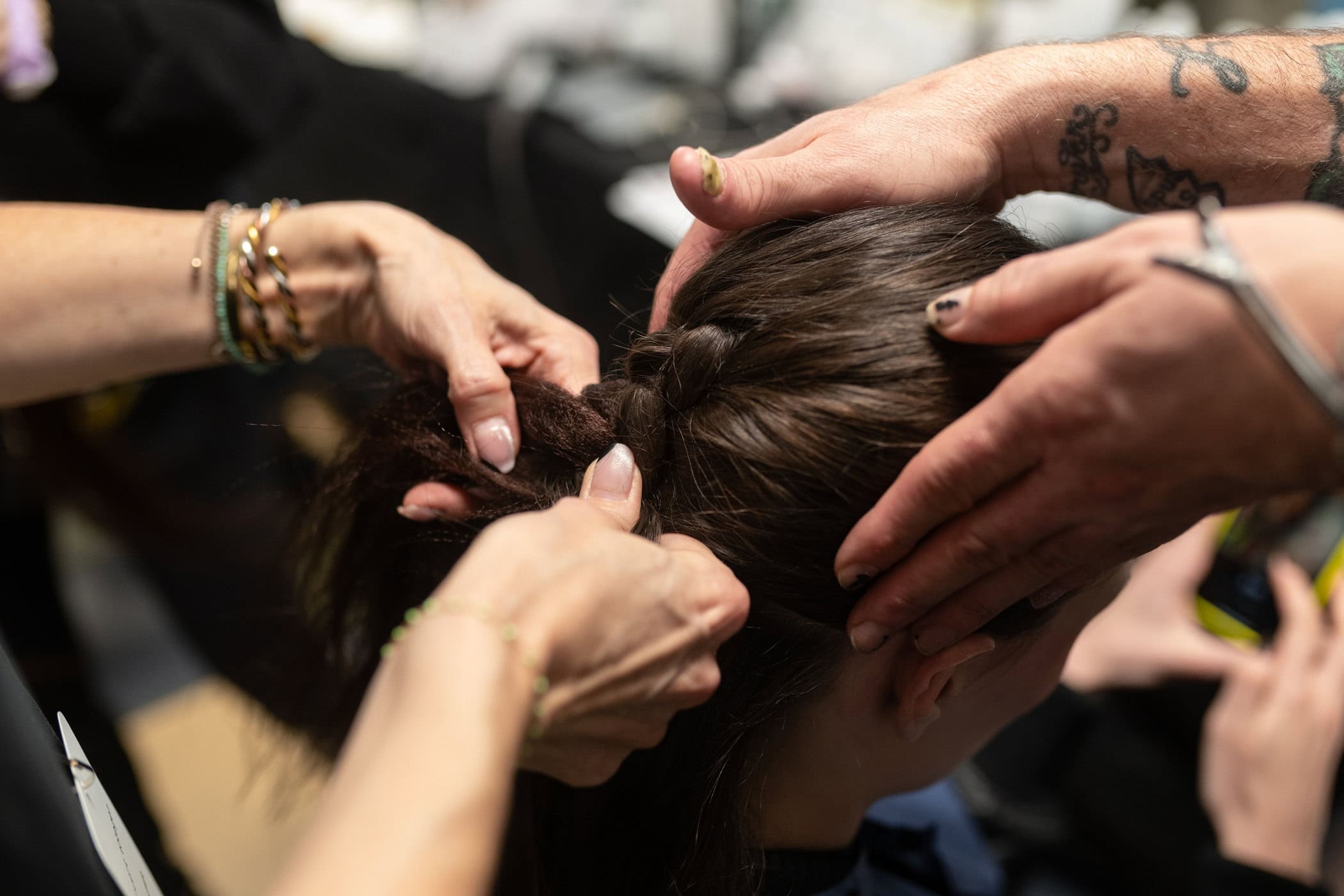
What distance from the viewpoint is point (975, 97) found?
81 centimetres

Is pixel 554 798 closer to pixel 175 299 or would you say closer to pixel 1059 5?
pixel 175 299

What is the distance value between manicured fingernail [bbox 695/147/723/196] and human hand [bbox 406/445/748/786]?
0.83 feet

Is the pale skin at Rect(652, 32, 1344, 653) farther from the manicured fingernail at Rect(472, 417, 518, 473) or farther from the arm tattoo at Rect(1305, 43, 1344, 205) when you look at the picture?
the manicured fingernail at Rect(472, 417, 518, 473)

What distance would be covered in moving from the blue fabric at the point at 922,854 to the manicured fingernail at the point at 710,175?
643mm

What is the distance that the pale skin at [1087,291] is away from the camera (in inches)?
17.9

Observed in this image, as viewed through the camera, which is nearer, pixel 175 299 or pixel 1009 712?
pixel 1009 712

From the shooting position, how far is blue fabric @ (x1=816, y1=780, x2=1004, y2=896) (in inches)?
38.4

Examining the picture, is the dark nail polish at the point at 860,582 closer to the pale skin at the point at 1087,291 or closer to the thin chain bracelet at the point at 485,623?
the pale skin at the point at 1087,291

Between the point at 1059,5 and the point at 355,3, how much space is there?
1.55 m

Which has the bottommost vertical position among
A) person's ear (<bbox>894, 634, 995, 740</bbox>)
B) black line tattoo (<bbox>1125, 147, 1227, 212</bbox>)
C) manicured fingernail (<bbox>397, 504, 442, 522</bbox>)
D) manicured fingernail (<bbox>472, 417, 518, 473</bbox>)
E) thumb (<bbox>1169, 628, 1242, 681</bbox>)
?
thumb (<bbox>1169, 628, 1242, 681</bbox>)

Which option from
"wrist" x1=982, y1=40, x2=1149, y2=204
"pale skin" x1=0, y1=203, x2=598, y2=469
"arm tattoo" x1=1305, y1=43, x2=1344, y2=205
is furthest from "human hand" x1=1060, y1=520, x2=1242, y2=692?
"pale skin" x1=0, y1=203, x2=598, y2=469

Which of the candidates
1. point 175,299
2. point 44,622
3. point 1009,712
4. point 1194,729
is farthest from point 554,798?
point 44,622

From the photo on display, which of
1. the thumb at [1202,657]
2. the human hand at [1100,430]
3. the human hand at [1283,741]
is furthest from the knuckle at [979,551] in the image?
the thumb at [1202,657]

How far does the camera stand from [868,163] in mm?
736
